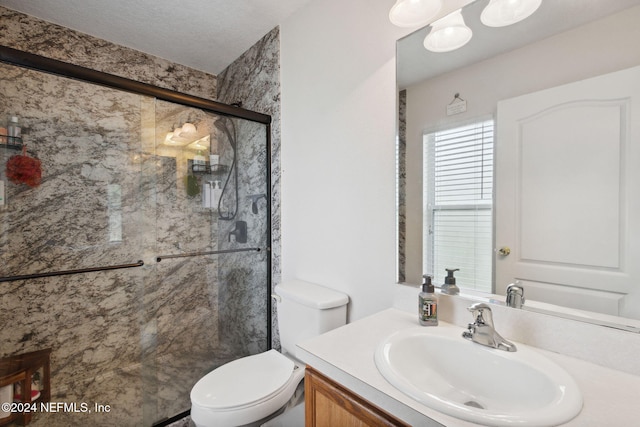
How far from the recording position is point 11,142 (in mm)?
1362

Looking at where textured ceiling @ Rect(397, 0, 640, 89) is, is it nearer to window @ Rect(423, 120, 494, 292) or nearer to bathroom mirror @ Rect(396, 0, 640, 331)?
bathroom mirror @ Rect(396, 0, 640, 331)

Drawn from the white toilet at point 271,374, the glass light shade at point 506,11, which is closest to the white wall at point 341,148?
the white toilet at point 271,374

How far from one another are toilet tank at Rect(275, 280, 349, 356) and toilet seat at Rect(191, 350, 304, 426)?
14 centimetres

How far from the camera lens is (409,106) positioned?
1197 mm

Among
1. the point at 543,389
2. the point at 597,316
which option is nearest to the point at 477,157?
the point at 597,316

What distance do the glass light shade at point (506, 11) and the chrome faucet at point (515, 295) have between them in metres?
0.85

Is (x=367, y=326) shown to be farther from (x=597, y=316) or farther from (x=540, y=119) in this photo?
(x=540, y=119)

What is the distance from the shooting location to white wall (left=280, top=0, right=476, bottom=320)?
127 cm

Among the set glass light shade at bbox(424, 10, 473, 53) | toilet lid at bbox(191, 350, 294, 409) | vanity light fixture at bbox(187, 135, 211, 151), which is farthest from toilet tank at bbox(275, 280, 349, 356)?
glass light shade at bbox(424, 10, 473, 53)

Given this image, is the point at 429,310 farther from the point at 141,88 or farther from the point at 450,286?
the point at 141,88

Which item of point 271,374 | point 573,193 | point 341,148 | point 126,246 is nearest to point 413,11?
point 341,148

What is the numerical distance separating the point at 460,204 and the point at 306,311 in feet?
2.82

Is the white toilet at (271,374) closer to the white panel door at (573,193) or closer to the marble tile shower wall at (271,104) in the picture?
the marble tile shower wall at (271,104)

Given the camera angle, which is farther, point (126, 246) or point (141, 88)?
point (126, 246)
